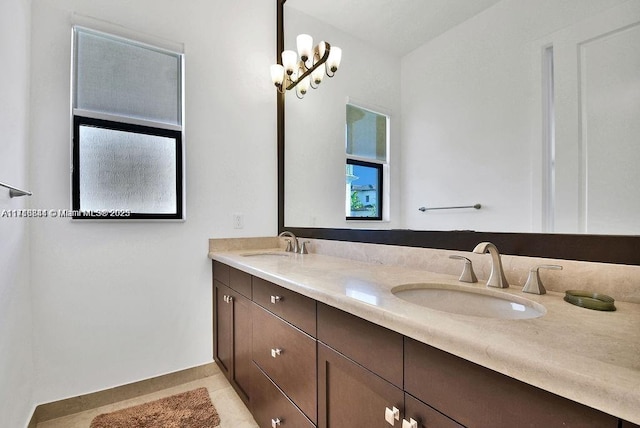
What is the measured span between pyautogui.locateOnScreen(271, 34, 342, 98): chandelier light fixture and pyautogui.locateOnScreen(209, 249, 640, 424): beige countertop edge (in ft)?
4.95

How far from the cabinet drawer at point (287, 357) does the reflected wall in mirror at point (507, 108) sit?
705 mm

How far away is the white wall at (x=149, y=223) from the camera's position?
162 centimetres

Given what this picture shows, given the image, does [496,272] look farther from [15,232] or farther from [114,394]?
Answer: [114,394]

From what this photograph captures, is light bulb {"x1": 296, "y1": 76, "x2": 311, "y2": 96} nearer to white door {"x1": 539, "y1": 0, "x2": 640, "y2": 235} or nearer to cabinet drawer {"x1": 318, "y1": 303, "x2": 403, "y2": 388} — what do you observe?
white door {"x1": 539, "y1": 0, "x2": 640, "y2": 235}

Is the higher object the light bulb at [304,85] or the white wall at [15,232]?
the light bulb at [304,85]

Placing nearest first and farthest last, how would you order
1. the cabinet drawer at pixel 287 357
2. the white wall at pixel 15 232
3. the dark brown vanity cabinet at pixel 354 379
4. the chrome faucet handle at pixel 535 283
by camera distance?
the dark brown vanity cabinet at pixel 354 379
the chrome faucet handle at pixel 535 283
the cabinet drawer at pixel 287 357
the white wall at pixel 15 232

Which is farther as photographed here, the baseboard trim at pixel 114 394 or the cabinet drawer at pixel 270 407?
the baseboard trim at pixel 114 394

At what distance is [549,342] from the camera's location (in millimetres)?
557

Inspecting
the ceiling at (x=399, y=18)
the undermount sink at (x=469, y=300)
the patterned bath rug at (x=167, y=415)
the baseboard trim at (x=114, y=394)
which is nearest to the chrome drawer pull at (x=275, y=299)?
the undermount sink at (x=469, y=300)

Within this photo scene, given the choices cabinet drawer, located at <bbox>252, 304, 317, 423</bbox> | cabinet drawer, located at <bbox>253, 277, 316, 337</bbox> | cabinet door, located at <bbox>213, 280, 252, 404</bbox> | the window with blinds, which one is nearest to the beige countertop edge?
cabinet drawer, located at <bbox>253, 277, 316, 337</bbox>

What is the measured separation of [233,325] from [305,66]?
5.78 ft

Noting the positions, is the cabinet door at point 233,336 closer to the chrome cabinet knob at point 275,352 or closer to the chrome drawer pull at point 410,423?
the chrome cabinet knob at point 275,352

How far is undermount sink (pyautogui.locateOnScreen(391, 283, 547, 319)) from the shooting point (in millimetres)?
893

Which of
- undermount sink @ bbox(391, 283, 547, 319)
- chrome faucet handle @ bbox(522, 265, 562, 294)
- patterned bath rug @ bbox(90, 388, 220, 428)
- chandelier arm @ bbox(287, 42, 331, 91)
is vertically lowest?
patterned bath rug @ bbox(90, 388, 220, 428)
